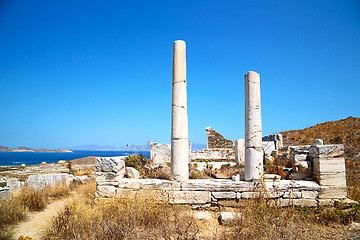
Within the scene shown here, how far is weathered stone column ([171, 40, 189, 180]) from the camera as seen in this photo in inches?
265

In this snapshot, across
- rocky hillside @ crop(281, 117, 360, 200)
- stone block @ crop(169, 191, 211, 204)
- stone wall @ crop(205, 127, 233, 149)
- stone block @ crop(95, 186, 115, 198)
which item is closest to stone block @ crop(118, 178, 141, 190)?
stone block @ crop(95, 186, 115, 198)

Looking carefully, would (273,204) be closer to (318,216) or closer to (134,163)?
(318,216)

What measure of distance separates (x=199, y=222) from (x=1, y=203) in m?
5.40

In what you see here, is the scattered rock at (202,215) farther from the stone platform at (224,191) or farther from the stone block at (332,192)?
the stone block at (332,192)

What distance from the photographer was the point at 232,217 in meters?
5.39

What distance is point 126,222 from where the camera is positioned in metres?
4.82

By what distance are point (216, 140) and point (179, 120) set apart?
1779 cm

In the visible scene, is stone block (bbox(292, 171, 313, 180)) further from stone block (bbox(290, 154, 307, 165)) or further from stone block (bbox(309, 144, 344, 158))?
stone block (bbox(309, 144, 344, 158))

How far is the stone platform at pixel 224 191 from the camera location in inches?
243

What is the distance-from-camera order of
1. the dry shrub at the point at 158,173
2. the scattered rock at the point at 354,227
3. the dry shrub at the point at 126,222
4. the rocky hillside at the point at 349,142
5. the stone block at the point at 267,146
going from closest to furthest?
the dry shrub at the point at 126,222, the scattered rock at the point at 354,227, the dry shrub at the point at 158,173, the rocky hillside at the point at 349,142, the stone block at the point at 267,146

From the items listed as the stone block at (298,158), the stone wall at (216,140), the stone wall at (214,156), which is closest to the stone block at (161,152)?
the stone wall at (214,156)

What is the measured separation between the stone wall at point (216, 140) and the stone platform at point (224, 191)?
57.2 ft

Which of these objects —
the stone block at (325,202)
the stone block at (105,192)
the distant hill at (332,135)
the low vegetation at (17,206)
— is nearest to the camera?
the low vegetation at (17,206)

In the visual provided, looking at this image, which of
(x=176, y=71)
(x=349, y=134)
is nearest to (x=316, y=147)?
(x=176, y=71)
